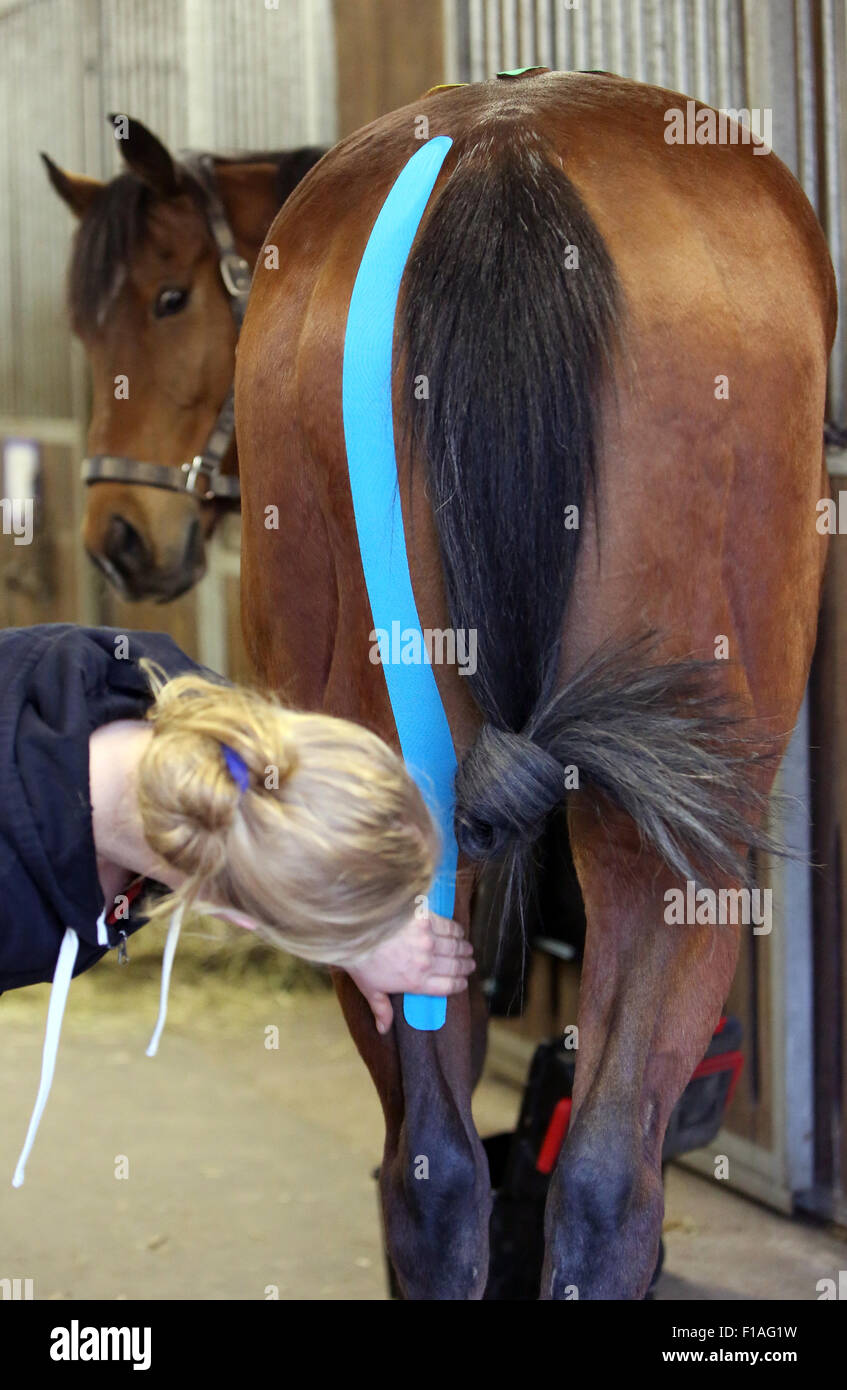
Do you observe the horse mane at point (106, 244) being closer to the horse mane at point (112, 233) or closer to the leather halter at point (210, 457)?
the horse mane at point (112, 233)

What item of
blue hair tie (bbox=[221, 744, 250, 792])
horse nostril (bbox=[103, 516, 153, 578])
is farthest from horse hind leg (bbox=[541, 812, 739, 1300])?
horse nostril (bbox=[103, 516, 153, 578])

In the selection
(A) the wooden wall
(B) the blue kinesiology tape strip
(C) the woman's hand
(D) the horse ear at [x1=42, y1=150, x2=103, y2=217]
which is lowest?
(C) the woman's hand

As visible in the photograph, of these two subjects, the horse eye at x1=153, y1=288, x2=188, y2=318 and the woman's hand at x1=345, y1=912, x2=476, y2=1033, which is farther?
the horse eye at x1=153, y1=288, x2=188, y2=318

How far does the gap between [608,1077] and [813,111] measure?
161cm

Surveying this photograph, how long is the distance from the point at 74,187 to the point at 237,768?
2.14 metres

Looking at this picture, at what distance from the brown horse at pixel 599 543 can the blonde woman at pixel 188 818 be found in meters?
0.18

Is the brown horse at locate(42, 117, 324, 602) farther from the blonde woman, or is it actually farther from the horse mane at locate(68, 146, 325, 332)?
the blonde woman

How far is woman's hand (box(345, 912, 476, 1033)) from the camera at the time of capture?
1269 mm

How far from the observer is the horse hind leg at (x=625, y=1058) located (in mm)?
1260

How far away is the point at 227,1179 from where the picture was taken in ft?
8.77

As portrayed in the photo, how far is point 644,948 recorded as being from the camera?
129 cm

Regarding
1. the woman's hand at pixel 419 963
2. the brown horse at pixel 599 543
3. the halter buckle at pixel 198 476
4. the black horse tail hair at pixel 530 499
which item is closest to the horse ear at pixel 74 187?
the halter buckle at pixel 198 476

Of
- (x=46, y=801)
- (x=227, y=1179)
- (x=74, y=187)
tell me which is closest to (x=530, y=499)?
(x=46, y=801)
